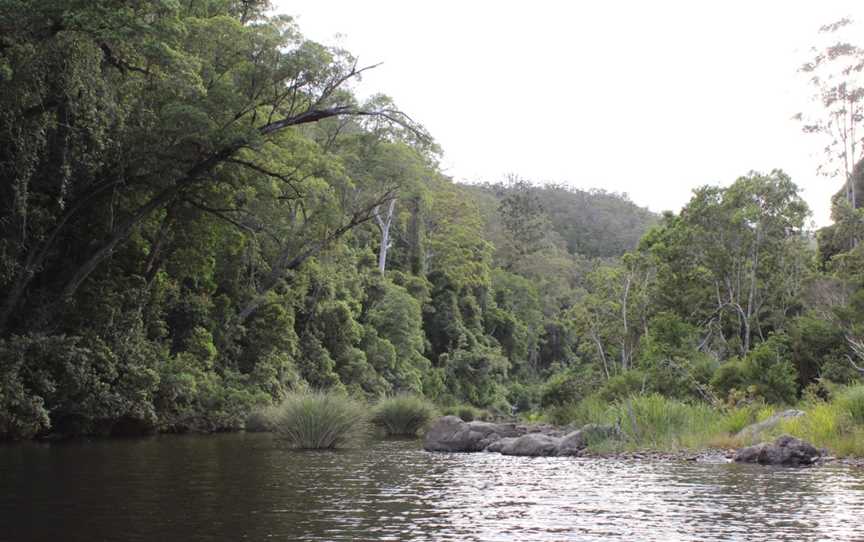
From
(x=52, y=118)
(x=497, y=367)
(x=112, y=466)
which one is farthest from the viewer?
(x=497, y=367)

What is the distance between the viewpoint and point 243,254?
99.6 feet

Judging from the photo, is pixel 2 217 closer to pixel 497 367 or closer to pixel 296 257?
pixel 296 257

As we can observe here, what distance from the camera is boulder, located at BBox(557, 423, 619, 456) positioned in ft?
55.1

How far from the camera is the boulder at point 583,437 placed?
1680cm

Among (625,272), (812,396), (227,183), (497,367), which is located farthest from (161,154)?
(497,367)

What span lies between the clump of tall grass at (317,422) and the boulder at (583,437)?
4.54m

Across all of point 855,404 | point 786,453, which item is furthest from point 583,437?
point 855,404

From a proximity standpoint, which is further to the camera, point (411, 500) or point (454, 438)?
point (454, 438)

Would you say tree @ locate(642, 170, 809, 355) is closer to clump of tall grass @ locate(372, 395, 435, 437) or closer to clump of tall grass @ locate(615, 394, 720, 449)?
clump of tall grass @ locate(615, 394, 720, 449)

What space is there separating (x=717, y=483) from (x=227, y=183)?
16.8 m

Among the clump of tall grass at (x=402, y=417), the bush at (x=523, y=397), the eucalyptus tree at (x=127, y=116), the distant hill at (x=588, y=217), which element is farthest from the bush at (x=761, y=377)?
the distant hill at (x=588, y=217)

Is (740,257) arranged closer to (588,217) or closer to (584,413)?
(584,413)

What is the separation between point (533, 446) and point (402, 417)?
28.3 ft

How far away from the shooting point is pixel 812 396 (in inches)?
747
